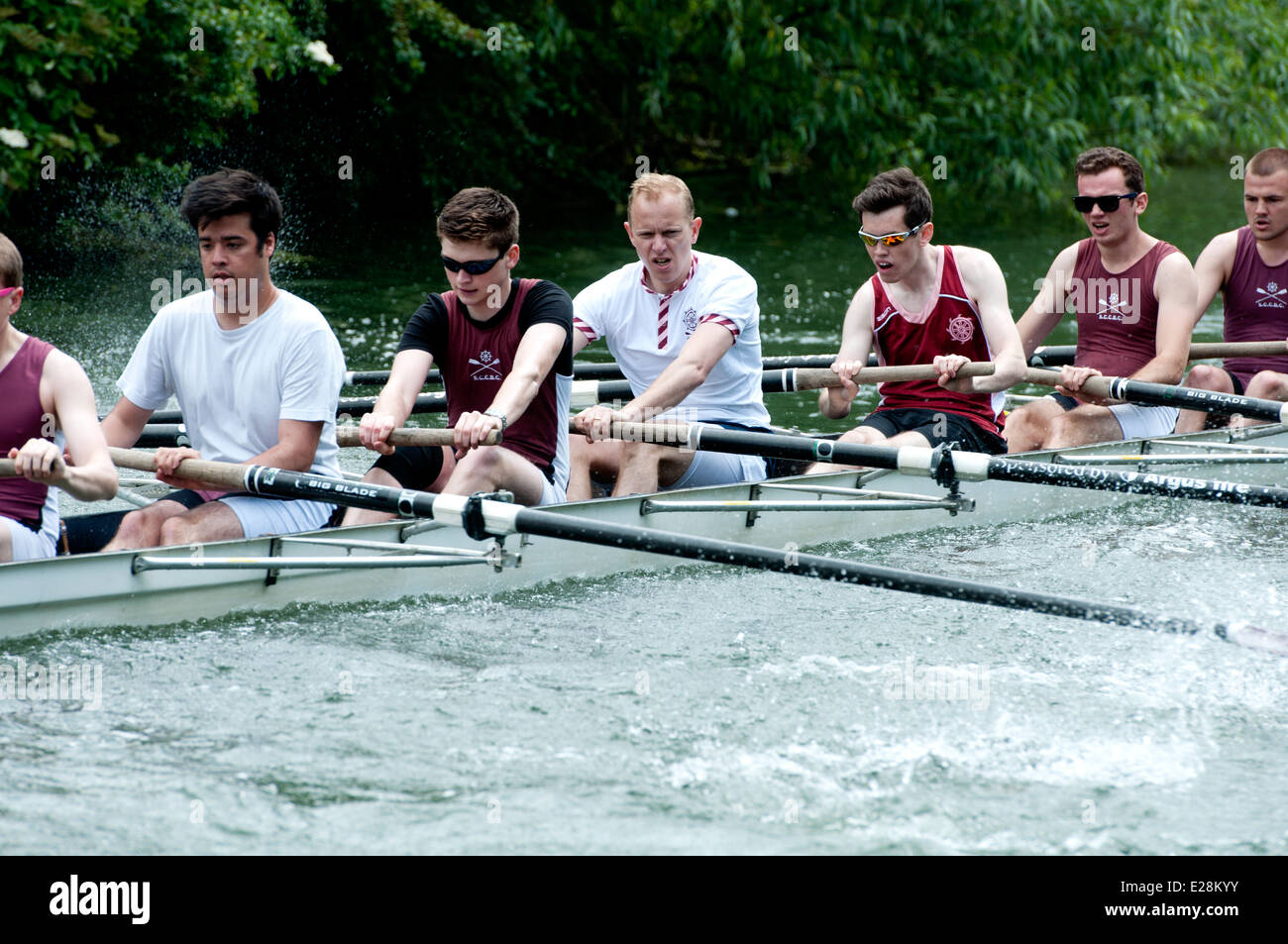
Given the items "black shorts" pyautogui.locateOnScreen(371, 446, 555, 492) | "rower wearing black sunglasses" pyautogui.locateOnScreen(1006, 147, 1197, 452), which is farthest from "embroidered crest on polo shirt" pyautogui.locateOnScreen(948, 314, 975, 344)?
"black shorts" pyautogui.locateOnScreen(371, 446, 555, 492)

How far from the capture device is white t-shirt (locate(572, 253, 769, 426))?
6.02 meters

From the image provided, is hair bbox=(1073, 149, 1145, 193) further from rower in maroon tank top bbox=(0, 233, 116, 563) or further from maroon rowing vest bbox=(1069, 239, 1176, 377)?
rower in maroon tank top bbox=(0, 233, 116, 563)

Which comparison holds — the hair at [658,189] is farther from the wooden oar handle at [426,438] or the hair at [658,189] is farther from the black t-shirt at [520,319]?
the wooden oar handle at [426,438]

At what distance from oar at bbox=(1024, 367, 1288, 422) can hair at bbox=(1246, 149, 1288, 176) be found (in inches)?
56.4

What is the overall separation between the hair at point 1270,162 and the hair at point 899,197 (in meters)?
2.15

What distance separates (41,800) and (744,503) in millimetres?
2915

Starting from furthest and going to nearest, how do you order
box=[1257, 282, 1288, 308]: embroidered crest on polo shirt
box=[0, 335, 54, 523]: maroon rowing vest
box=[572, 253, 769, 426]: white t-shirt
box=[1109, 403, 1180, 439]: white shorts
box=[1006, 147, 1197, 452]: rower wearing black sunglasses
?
box=[1257, 282, 1288, 308]: embroidered crest on polo shirt
box=[1109, 403, 1180, 439]: white shorts
box=[1006, 147, 1197, 452]: rower wearing black sunglasses
box=[572, 253, 769, 426]: white t-shirt
box=[0, 335, 54, 523]: maroon rowing vest

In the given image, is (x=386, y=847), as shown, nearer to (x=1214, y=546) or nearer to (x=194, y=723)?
(x=194, y=723)

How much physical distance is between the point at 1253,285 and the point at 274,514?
5084mm

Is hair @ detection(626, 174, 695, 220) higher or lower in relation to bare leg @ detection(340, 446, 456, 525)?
higher

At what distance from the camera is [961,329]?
6410 millimetres

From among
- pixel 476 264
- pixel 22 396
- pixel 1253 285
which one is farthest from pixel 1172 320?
pixel 22 396

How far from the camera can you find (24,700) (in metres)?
4.43
